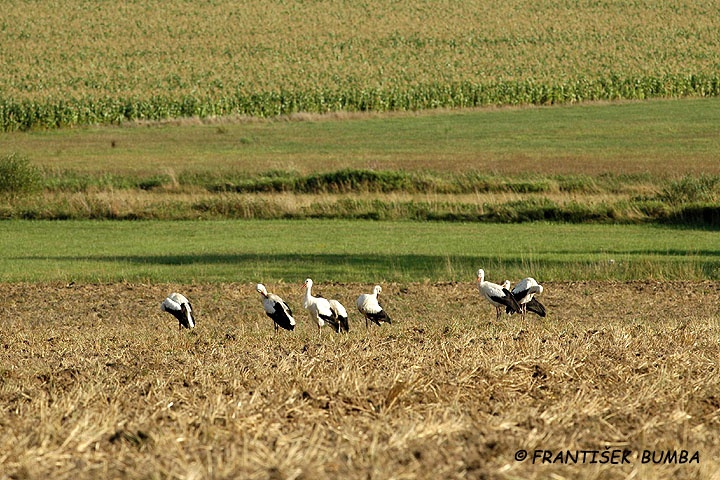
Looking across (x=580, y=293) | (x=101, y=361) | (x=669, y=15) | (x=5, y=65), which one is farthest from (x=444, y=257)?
(x=669, y=15)

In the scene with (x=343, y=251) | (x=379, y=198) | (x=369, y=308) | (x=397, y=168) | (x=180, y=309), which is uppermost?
(x=369, y=308)

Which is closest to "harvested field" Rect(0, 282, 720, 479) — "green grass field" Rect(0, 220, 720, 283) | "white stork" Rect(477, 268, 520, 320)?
"white stork" Rect(477, 268, 520, 320)

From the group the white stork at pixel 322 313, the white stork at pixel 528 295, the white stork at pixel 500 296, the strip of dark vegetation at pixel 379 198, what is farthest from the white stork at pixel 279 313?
the strip of dark vegetation at pixel 379 198

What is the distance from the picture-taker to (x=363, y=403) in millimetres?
8453

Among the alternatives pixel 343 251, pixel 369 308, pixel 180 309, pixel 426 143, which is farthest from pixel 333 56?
pixel 369 308

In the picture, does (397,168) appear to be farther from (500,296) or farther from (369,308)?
(369,308)

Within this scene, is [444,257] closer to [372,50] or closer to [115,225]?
[115,225]

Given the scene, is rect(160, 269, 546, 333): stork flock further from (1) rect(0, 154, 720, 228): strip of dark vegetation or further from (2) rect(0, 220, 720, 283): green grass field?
(1) rect(0, 154, 720, 228): strip of dark vegetation

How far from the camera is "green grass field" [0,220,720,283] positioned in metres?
24.3

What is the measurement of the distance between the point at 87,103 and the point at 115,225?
4109 cm

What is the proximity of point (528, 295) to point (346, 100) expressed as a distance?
63.5 meters

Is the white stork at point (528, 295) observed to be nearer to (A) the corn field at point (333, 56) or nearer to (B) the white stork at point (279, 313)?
(B) the white stork at point (279, 313)

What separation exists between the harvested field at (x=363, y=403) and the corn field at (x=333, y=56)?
62.9 m

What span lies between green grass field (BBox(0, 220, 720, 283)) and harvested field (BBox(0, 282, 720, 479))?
10.2 metres
